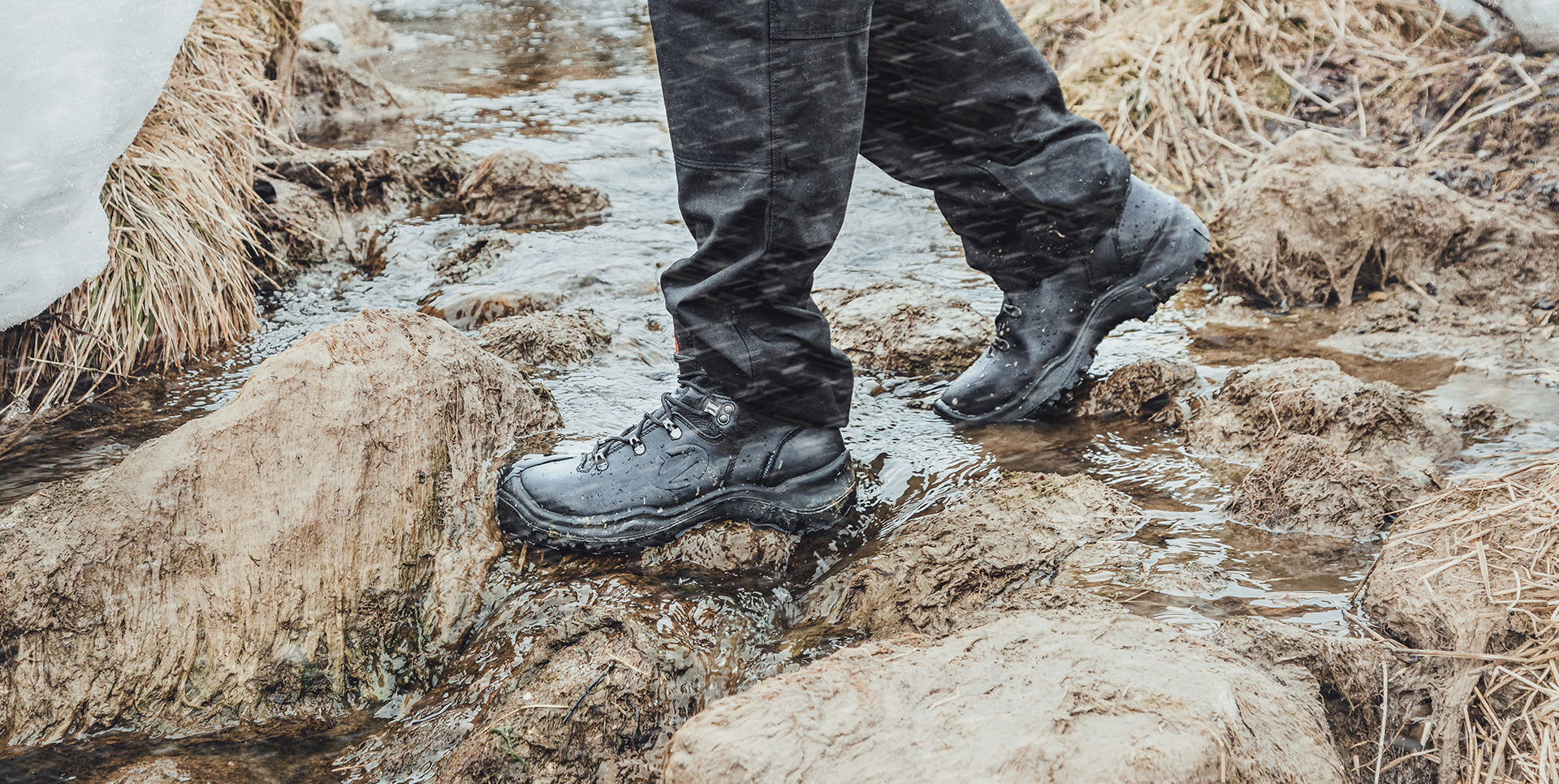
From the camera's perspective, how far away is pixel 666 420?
2266mm

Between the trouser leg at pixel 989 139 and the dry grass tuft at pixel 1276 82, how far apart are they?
210cm

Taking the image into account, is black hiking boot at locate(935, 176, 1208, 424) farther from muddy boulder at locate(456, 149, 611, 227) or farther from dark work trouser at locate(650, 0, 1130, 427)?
muddy boulder at locate(456, 149, 611, 227)

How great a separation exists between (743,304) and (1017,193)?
2.65ft

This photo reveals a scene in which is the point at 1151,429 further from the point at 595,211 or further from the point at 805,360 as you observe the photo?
the point at 595,211

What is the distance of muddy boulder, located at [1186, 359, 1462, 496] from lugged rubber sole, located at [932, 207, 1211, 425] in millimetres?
295

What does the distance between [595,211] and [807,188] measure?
271cm

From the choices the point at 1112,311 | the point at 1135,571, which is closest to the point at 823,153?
the point at 1135,571

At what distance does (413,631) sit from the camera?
1993mm

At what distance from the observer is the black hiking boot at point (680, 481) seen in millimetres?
2170

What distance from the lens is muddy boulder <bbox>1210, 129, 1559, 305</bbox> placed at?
3.25 meters

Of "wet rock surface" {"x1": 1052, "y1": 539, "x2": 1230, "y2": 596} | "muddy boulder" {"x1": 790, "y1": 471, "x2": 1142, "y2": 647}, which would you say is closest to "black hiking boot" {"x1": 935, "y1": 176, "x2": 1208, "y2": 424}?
"muddy boulder" {"x1": 790, "y1": 471, "x2": 1142, "y2": 647}

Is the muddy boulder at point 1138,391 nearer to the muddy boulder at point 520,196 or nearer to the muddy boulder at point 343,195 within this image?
the muddy boulder at point 520,196

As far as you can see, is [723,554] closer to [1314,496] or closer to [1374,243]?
[1314,496]

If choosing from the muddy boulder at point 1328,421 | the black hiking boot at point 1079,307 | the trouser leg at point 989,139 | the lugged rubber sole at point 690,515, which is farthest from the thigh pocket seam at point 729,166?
the muddy boulder at point 1328,421
